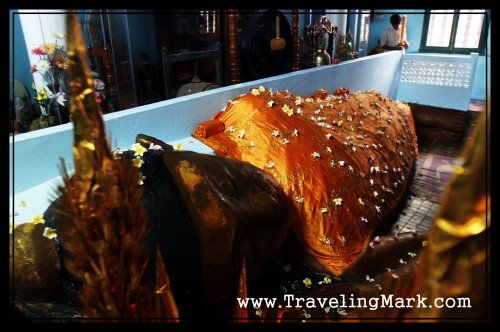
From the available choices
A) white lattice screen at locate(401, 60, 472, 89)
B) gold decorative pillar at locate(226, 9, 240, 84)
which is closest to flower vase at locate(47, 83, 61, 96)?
gold decorative pillar at locate(226, 9, 240, 84)

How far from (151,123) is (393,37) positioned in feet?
25.9

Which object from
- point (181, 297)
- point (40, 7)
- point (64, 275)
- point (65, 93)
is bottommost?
point (181, 297)

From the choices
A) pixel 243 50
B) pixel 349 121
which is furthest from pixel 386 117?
pixel 243 50

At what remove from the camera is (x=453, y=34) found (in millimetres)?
9227

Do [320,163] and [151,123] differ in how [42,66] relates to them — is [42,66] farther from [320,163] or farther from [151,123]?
[320,163]

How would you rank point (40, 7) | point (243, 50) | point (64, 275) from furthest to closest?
point (243, 50) → point (64, 275) → point (40, 7)

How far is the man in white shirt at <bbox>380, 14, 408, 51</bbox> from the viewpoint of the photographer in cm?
832

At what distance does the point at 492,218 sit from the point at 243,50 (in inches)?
219

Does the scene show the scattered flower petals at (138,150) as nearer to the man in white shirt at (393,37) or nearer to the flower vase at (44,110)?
the flower vase at (44,110)

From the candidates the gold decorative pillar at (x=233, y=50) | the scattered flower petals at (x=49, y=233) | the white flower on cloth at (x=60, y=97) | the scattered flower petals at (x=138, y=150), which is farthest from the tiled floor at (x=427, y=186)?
the white flower on cloth at (x=60, y=97)

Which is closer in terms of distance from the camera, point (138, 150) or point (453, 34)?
point (138, 150)

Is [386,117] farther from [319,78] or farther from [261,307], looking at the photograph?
[261,307]

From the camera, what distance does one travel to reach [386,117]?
4770 mm

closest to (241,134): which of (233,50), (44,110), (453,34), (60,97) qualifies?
(60,97)
